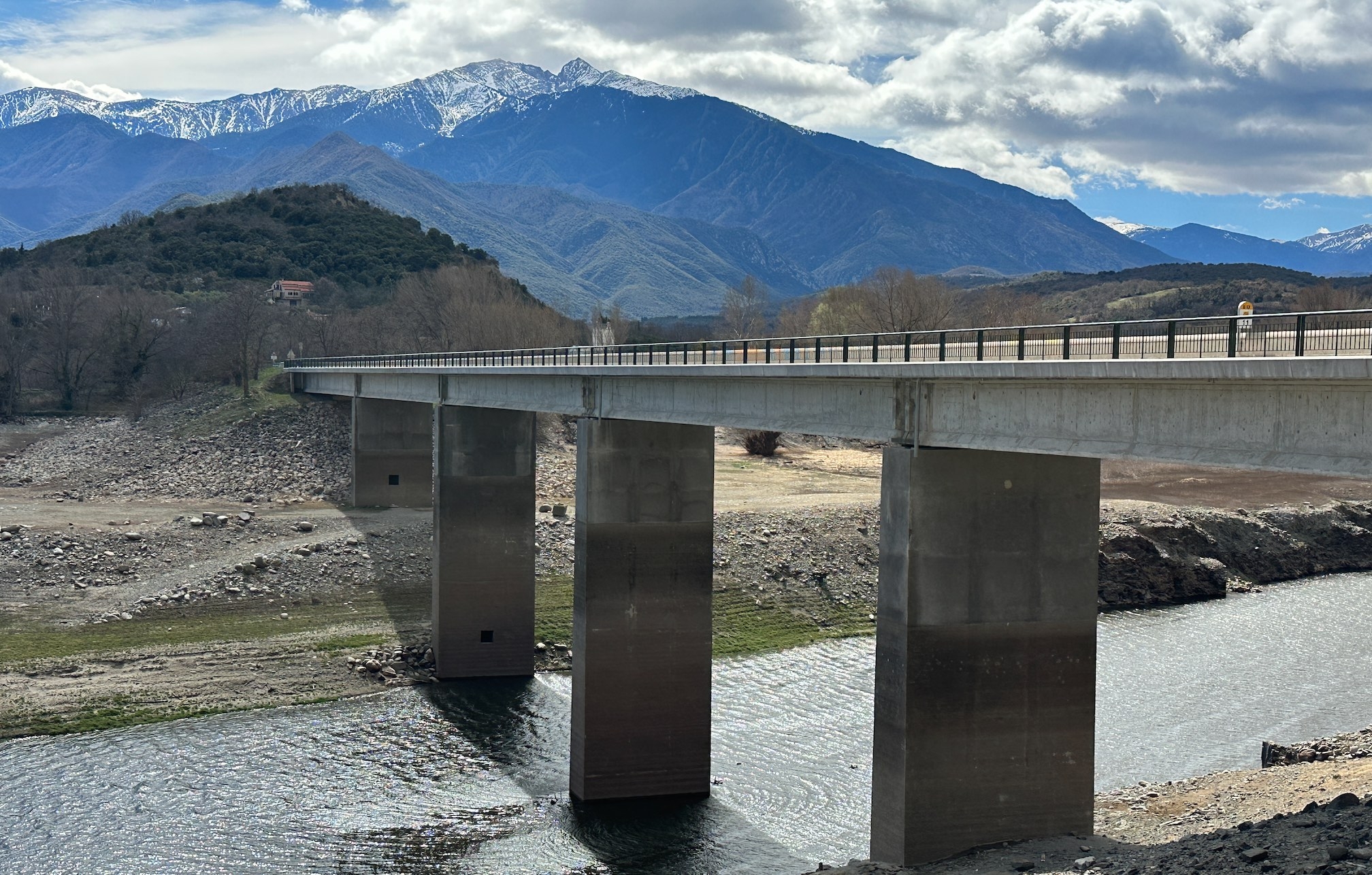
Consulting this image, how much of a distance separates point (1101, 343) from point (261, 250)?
164 meters

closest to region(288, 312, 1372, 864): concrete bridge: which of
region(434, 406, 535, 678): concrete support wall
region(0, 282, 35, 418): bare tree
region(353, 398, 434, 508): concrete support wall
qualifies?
region(434, 406, 535, 678): concrete support wall

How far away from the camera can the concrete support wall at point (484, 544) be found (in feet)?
143

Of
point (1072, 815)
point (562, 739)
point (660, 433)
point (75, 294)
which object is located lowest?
point (562, 739)

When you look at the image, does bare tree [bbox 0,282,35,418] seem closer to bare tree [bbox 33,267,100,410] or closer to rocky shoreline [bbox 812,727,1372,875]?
bare tree [bbox 33,267,100,410]

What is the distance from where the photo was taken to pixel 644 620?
32625 millimetres

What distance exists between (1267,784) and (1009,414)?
11.7 meters

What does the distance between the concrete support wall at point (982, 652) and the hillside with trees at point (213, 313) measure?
78265 mm

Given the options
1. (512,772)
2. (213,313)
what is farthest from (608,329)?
(213,313)

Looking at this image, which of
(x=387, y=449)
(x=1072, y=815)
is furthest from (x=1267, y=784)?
(x=387, y=449)

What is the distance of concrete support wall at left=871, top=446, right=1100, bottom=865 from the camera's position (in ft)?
72.8

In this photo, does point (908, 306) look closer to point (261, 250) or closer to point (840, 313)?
point (840, 313)

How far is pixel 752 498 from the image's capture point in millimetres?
68375

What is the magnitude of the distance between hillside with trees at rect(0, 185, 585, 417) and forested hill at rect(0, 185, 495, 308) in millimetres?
340

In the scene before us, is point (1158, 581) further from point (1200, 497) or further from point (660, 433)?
point (660, 433)
